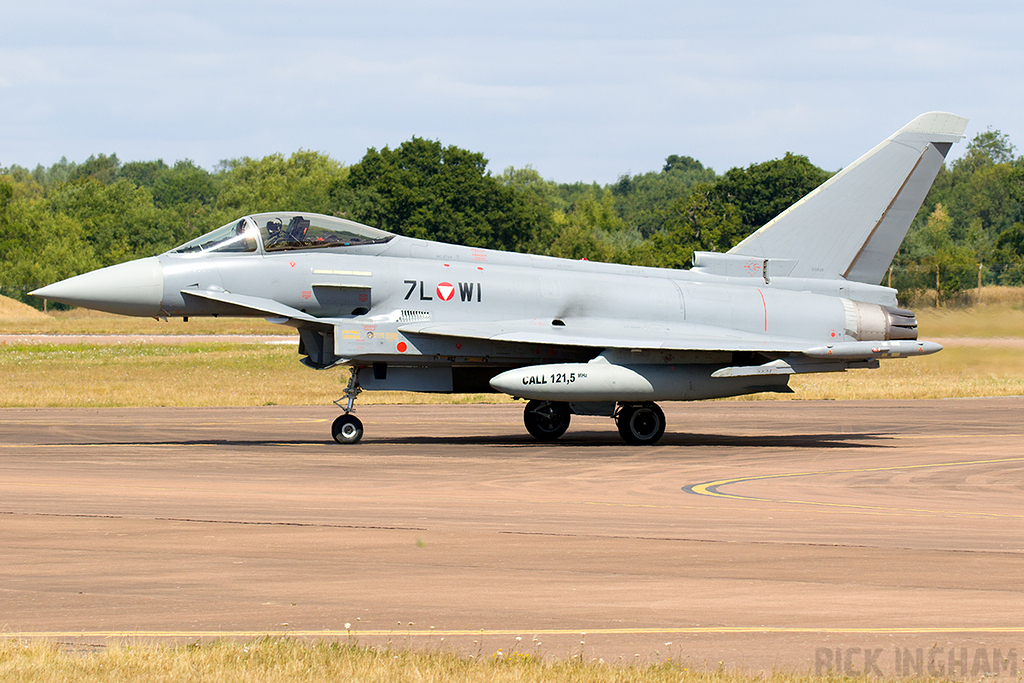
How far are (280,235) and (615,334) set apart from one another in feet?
20.9

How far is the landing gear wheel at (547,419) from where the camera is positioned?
71.1 feet

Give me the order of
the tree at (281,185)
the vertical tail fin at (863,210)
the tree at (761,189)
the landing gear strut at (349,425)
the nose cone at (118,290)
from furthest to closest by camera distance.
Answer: the tree at (281,185), the tree at (761,189), the vertical tail fin at (863,210), the landing gear strut at (349,425), the nose cone at (118,290)

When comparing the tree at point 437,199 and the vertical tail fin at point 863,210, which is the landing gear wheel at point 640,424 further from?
the tree at point 437,199

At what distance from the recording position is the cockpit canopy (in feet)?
65.2

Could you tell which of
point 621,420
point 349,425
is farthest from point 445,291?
point 621,420

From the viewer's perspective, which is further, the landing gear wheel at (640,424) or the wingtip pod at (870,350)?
the landing gear wheel at (640,424)

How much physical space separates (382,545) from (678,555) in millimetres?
2784

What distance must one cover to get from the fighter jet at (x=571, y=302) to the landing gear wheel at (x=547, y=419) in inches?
1.1

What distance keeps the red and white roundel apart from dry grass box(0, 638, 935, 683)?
45.3 feet

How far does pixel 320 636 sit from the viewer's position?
24.5 ft

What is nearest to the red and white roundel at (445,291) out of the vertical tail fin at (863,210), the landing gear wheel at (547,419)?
the landing gear wheel at (547,419)

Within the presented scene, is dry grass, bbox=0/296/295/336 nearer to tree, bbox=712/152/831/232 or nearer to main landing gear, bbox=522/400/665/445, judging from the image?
tree, bbox=712/152/831/232

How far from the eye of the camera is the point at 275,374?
40.4m

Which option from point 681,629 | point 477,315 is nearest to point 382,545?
point 681,629
